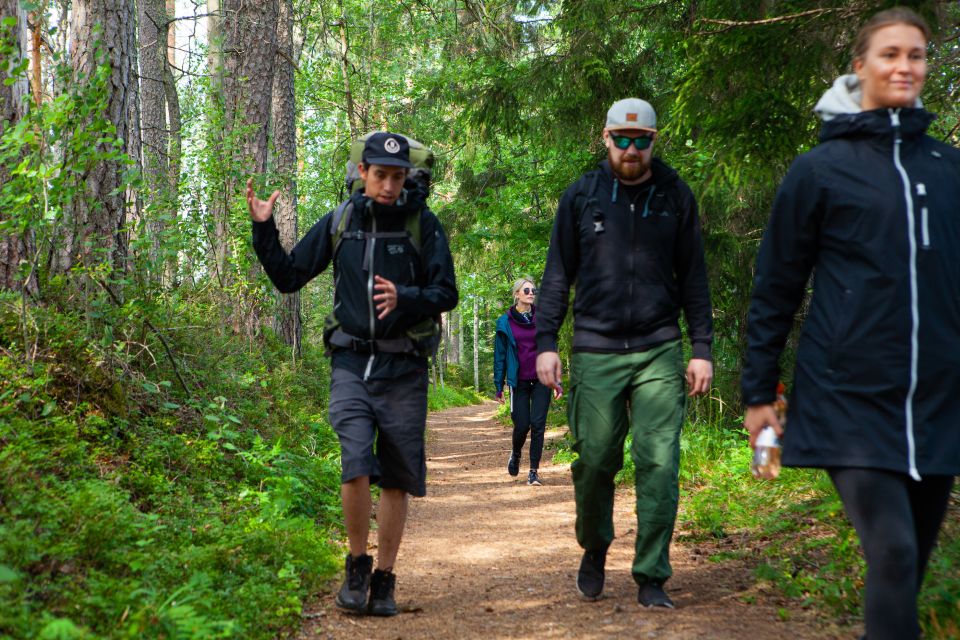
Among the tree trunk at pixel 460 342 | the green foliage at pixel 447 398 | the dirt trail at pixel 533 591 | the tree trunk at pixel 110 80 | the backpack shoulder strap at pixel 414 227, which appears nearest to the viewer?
the dirt trail at pixel 533 591

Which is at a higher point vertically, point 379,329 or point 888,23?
point 888,23

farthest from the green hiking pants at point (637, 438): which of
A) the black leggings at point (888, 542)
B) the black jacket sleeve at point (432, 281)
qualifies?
the black leggings at point (888, 542)

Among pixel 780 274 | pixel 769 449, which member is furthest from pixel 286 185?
pixel 769 449

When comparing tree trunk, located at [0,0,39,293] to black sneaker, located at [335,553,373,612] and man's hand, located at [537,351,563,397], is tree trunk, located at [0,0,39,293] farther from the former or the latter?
man's hand, located at [537,351,563,397]

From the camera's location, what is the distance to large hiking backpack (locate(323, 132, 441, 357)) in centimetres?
458

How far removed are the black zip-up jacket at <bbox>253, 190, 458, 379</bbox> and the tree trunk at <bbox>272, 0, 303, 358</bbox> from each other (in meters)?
6.94

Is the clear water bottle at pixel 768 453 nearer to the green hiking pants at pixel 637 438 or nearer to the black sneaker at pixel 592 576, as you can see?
the green hiking pants at pixel 637 438

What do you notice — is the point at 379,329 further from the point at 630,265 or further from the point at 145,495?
the point at 145,495

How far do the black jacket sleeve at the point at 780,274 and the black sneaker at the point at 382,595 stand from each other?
7.81ft

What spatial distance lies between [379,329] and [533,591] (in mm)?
1936

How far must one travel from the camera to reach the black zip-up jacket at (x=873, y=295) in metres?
2.78

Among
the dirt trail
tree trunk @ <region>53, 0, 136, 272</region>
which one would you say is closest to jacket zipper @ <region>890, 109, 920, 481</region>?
the dirt trail

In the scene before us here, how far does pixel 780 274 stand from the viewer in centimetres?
313

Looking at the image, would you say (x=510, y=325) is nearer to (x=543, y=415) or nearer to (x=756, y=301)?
(x=543, y=415)
